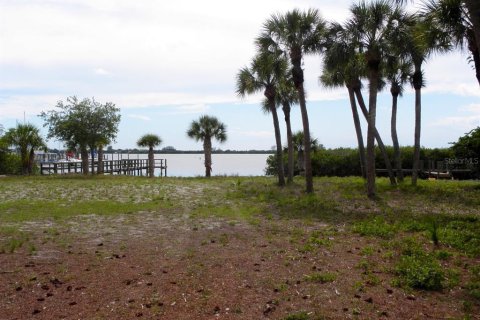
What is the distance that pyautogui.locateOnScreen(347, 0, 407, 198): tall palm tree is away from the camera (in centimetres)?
1478

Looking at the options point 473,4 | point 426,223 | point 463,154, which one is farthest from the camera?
point 463,154

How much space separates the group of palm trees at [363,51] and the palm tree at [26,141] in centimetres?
1709

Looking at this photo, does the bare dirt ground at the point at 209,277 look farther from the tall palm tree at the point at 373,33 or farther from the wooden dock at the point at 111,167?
the wooden dock at the point at 111,167

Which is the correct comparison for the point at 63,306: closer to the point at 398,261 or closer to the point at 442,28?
the point at 398,261

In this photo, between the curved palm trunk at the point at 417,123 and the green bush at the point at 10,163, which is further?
the green bush at the point at 10,163

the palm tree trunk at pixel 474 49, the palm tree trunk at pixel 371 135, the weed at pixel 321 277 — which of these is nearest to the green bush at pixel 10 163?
the palm tree trunk at pixel 371 135

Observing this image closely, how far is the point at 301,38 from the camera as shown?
1680 cm

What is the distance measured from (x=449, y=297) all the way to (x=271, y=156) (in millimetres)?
29394

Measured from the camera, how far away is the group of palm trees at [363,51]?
11695mm

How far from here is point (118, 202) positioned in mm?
14320

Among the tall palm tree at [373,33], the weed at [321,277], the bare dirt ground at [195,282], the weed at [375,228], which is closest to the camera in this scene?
the bare dirt ground at [195,282]

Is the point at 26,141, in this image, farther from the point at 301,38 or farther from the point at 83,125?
the point at 301,38

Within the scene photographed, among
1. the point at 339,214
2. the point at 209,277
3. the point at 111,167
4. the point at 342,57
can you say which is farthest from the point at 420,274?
the point at 111,167

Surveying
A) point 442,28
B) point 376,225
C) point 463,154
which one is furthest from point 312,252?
point 463,154
